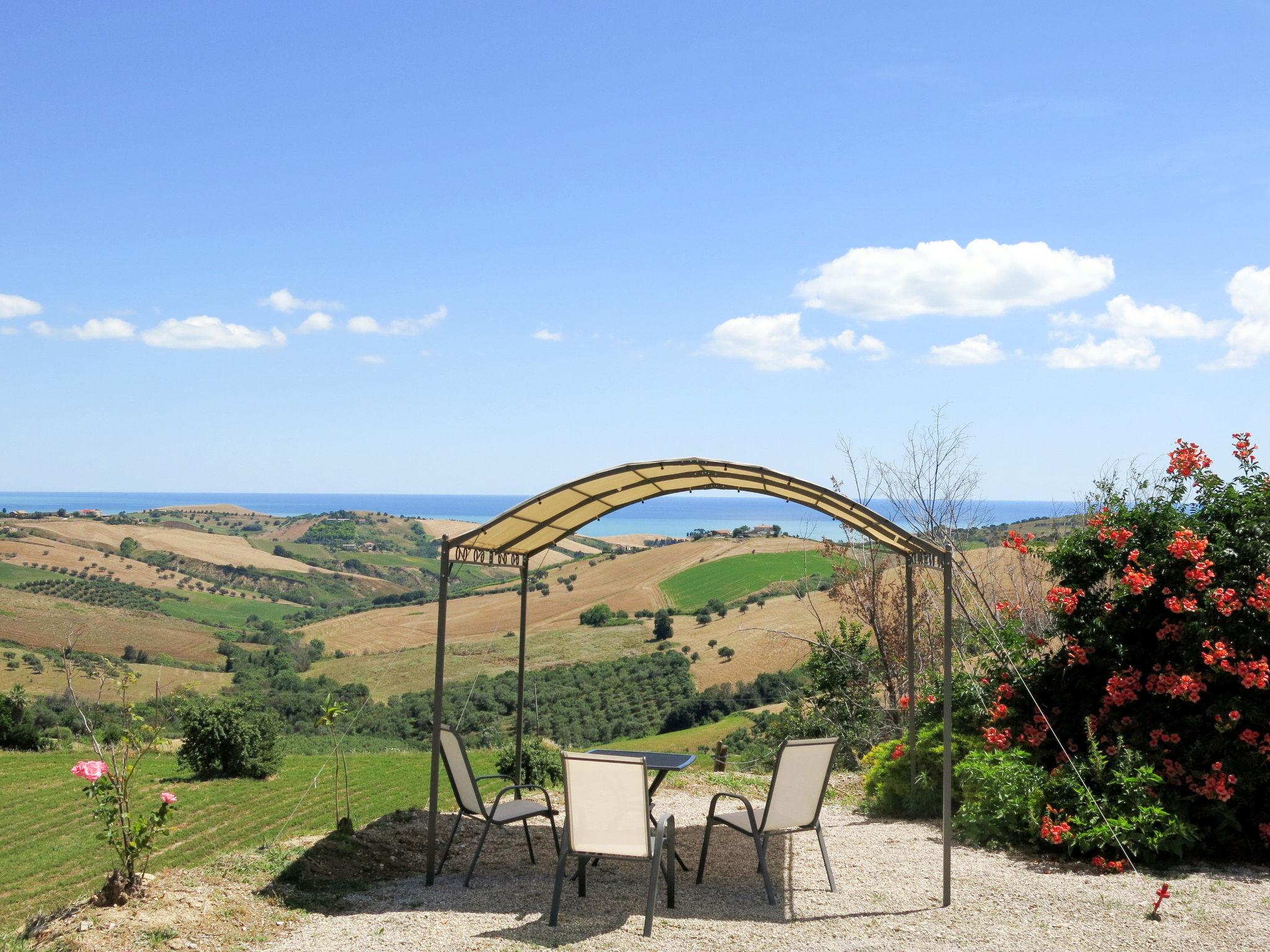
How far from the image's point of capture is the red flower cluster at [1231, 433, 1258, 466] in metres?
6.77

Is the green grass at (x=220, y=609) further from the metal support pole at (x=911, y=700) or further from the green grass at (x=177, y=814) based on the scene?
the metal support pole at (x=911, y=700)

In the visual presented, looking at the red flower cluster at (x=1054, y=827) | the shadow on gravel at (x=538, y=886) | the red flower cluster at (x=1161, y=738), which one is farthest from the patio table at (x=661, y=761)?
the red flower cluster at (x=1161, y=738)

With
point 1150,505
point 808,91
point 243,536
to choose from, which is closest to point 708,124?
point 808,91

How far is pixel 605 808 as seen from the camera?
4625mm

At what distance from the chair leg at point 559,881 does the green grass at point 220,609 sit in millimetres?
49968

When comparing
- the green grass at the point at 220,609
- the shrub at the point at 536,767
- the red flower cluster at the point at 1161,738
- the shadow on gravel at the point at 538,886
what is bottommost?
the green grass at the point at 220,609

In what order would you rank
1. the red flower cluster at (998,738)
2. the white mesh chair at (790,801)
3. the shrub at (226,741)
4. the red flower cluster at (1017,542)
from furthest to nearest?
1. the shrub at (226,741)
2. the red flower cluster at (1017,542)
3. the red flower cluster at (998,738)
4. the white mesh chair at (790,801)

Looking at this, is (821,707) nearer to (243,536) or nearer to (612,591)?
(612,591)

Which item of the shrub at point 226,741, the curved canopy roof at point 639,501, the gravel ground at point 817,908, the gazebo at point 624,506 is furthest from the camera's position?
the shrub at point 226,741

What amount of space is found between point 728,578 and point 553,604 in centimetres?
891

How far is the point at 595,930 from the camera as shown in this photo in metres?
4.34

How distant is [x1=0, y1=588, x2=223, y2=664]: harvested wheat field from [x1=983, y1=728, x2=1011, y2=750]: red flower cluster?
36497mm

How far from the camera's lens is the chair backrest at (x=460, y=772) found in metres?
5.30

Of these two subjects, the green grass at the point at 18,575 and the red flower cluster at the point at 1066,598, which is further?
the green grass at the point at 18,575
